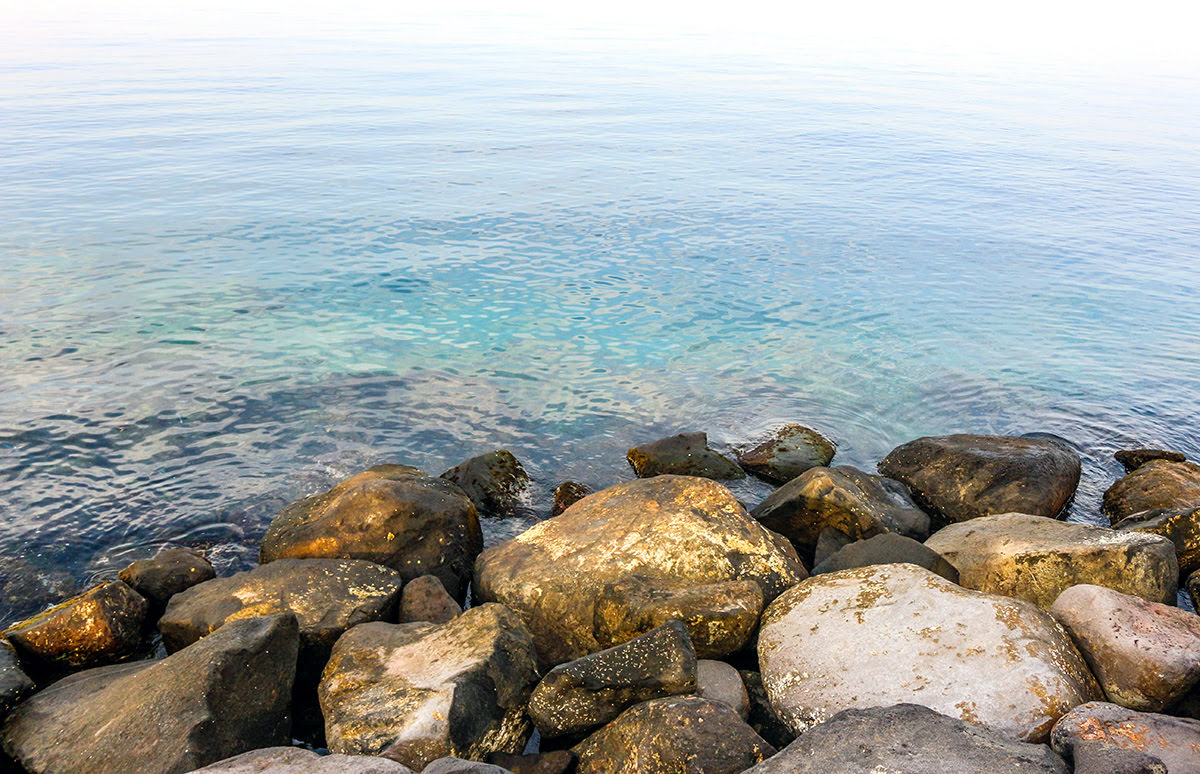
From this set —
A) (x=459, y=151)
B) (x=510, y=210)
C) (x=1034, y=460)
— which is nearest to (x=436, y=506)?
(x=1034, y=460)

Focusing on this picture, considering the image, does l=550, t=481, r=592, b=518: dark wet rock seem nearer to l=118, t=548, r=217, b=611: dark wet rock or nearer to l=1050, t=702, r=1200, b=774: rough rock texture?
l=118, t=548, r=217, b=611: dark wet rock

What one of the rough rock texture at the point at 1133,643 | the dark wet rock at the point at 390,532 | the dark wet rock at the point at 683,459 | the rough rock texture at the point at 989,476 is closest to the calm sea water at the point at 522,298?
the dark wet rock at the point at 683,459

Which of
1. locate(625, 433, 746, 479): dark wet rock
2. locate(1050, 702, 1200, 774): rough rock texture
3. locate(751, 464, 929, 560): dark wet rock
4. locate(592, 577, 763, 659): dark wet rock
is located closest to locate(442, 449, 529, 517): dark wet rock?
locate(625, 433, 746, 479): dark wet rock

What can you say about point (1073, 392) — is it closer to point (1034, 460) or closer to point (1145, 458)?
point (1145, 458)

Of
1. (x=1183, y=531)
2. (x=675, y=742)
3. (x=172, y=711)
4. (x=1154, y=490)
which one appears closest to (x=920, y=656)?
(x=675, y=742)

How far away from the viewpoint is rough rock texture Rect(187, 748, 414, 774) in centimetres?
508

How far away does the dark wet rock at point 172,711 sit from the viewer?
18.5 ft

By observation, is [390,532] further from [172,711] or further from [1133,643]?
[1133,643]

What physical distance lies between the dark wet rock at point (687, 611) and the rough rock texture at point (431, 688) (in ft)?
2.50

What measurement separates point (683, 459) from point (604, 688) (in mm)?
5075

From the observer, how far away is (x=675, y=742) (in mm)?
5422

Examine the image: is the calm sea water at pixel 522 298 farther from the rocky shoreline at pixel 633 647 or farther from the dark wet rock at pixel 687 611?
the dark wet rock at pixel 687 611

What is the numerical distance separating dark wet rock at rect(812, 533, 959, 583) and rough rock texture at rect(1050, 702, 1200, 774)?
2.28 metres

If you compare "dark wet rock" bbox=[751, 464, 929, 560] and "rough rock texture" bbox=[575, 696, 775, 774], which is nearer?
"rough rock texture" bbox=[575, 696, 775, 774]
